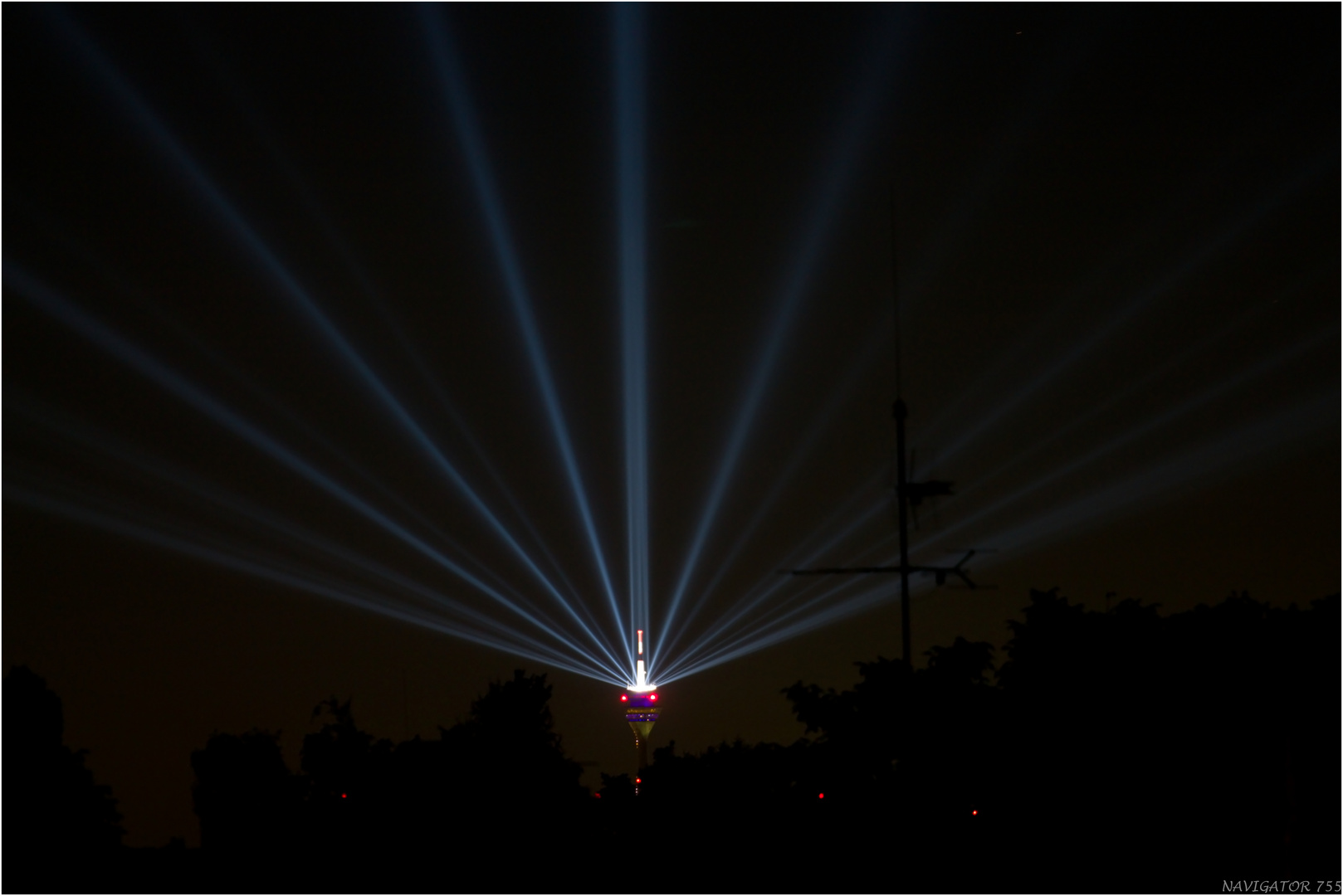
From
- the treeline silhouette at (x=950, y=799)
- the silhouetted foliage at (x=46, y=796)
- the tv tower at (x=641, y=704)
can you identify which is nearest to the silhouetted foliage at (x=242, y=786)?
the silhouetted foliage at (x=46, y=796)

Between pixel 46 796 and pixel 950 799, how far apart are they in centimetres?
1771


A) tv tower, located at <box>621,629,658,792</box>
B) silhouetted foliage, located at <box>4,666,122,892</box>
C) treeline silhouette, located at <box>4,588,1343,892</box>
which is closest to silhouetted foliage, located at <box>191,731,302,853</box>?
silhouetted foliage, located at <box>4,666,122,892</box>

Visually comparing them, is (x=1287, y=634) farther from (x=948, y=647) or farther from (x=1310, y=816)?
(x=948, y=647)

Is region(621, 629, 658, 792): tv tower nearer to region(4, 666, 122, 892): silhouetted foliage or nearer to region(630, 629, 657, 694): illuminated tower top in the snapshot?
region(630, 629, 657, 694): illuminated tower top

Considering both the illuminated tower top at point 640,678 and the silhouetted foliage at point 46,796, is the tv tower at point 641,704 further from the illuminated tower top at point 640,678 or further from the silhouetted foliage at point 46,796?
the silhouetted foliage at point 46,796

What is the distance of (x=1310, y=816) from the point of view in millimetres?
22594

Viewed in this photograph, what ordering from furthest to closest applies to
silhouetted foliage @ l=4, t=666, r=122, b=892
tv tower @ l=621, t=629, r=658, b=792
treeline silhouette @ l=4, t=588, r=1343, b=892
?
tv tower @ l=621, t=629, r=658, b=792
silhouetted foliage @ l=4, t=666, r=122, b=892
treeline silhouette @ l=4, t=588, r=1343, b=892

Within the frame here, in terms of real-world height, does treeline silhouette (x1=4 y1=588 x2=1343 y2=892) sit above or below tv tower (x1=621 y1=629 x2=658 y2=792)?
below

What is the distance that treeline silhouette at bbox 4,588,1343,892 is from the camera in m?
23.1

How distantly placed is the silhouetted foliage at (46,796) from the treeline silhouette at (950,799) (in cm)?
11

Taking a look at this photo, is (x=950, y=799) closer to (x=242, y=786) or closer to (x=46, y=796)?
(x=46, y=796)

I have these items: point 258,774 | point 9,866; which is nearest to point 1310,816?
point 9,866

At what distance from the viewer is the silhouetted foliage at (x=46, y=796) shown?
26453mm

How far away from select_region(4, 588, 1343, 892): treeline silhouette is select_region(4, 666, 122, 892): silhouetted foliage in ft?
0.37
